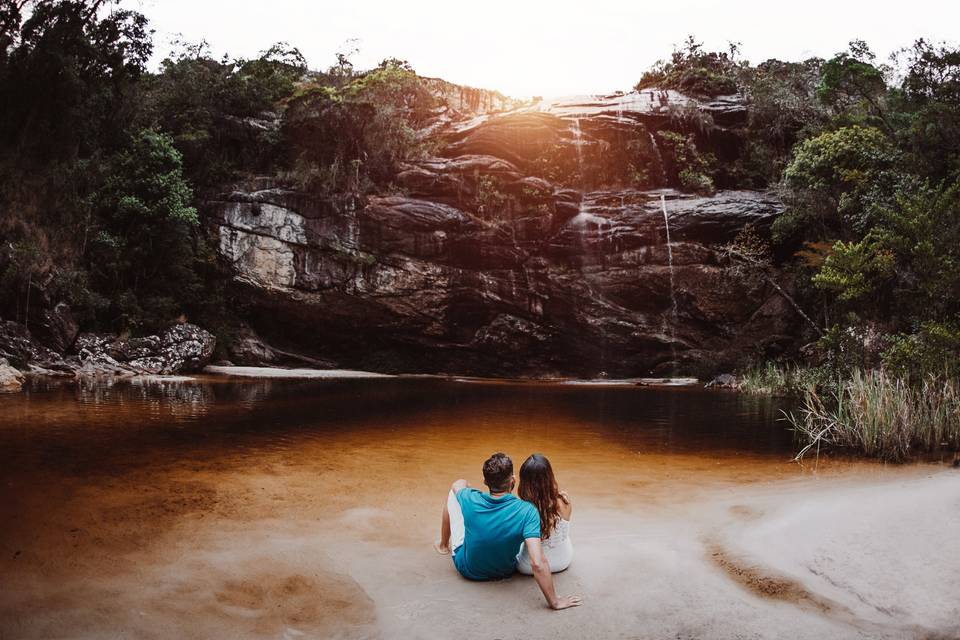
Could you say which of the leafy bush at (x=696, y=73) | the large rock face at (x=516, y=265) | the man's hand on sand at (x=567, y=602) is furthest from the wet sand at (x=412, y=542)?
the leafy bush at (x=696, y=73)

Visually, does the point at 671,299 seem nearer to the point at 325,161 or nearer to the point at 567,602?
the point at 325,161

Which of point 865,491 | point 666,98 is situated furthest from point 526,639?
point 666,98

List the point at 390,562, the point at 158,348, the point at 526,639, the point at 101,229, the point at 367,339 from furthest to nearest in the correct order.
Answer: the point at 367,339, the point at 101,229, the point at 158,348, the point at 390,562, the point at 526,639

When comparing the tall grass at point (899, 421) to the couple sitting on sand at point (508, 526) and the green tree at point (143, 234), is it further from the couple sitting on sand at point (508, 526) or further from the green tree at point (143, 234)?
the green tree at point (143, 234)

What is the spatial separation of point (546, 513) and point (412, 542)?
1.34 m

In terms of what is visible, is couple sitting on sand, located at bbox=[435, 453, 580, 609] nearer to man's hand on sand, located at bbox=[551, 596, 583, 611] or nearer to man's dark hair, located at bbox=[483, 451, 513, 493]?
man's dark hair, located at bbox=[483, 451, 513, 493]

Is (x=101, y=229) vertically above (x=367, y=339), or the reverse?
(x=101, y=229)

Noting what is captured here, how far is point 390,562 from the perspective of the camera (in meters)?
4.35

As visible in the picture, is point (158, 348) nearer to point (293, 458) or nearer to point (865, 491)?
point (293, 458)

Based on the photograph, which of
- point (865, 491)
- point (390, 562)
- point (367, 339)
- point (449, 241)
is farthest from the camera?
point (367, 339)

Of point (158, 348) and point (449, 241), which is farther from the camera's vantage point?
point (449, 241)

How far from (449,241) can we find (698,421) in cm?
1580

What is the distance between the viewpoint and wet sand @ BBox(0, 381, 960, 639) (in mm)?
3412

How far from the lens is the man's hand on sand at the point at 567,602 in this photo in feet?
11.7
